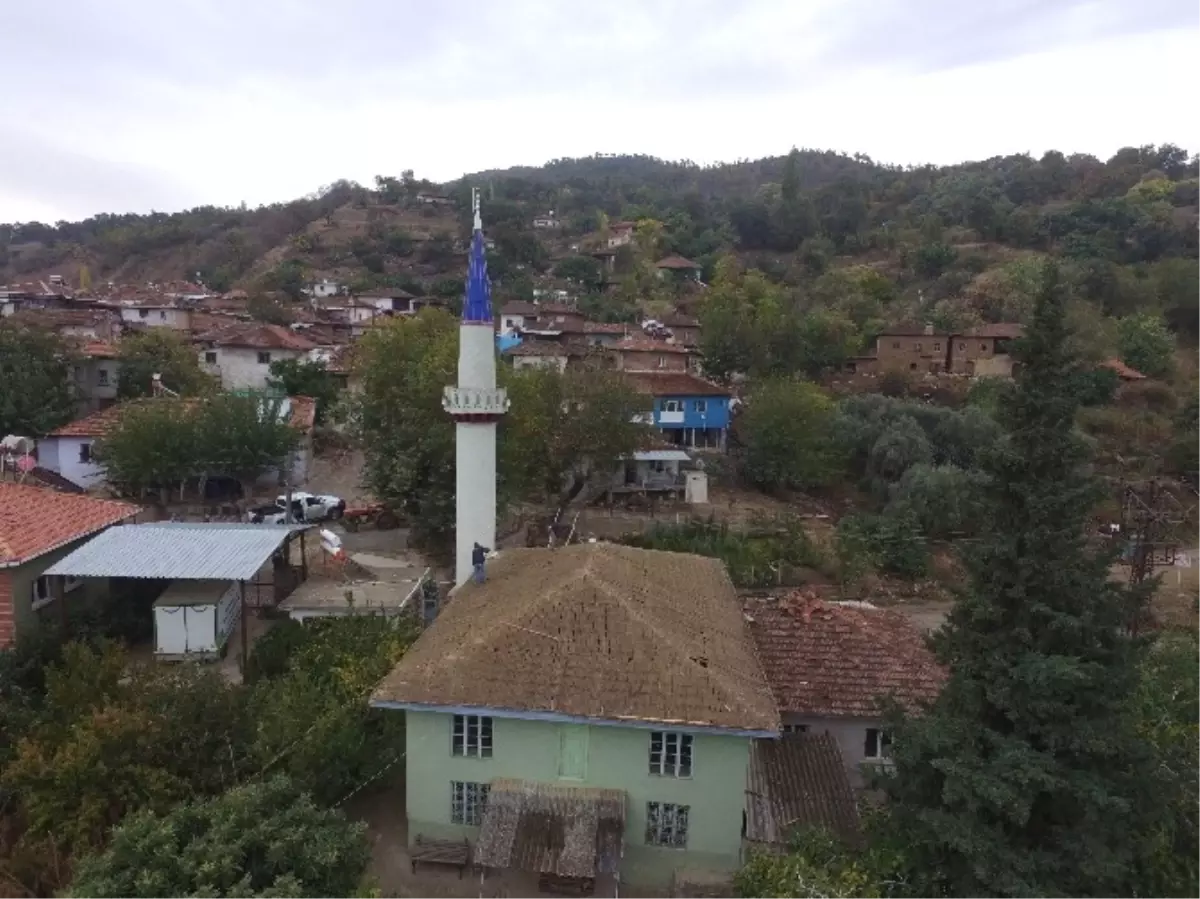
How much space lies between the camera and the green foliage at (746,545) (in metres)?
26.2

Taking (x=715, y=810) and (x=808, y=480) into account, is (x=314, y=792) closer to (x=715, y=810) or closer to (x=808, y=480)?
(x=715, y=810)

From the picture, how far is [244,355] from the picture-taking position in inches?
1721

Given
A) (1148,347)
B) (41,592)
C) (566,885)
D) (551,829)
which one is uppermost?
(1148,347)

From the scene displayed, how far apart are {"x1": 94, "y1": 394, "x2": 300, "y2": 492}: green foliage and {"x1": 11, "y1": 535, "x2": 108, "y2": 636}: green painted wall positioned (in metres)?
8.63

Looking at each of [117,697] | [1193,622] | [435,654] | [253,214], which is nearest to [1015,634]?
[435,654]

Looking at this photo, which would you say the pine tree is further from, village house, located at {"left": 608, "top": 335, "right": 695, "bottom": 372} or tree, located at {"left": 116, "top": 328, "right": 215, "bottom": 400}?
village house, located at {"left": 608, "top": 335, "right": 695, "bottom": 372}

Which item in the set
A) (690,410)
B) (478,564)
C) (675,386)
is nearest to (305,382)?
(675,386)

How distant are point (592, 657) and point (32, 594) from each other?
12.8m

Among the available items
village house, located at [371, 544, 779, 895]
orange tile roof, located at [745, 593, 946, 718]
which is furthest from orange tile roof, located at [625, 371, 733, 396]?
village house, located at [371, 544, 779, 895]

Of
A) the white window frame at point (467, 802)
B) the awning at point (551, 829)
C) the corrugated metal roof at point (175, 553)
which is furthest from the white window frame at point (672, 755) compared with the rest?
the corrugated metal roof at point (175, 553)

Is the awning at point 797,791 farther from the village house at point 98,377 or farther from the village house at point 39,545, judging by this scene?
the village house at point 98,377

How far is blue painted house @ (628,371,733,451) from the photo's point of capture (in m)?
38.6

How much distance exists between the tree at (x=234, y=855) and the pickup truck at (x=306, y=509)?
18317 mm

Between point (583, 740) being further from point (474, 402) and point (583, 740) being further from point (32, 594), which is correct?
point (32, 594)
